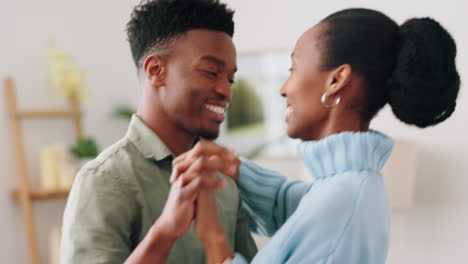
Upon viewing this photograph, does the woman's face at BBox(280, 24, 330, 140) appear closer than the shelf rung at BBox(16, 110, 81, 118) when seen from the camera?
Yes

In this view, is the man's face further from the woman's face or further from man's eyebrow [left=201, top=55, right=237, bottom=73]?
the woman's face

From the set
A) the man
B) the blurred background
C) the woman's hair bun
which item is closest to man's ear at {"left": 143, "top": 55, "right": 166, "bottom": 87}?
the man

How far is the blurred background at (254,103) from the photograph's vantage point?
2820 millimetres

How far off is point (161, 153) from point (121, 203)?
13 centimetres

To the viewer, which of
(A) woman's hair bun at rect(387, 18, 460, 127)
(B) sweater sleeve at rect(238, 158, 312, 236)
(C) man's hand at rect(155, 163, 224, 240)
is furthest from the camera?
(B) sweater sleeve at rect(238, 158, 312, 236)

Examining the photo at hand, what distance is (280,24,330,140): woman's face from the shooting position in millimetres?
999

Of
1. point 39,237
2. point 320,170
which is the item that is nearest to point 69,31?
point 39,237

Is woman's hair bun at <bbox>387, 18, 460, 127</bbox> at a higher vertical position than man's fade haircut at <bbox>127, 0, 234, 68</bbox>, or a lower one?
lower

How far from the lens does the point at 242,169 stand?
3.76 ft

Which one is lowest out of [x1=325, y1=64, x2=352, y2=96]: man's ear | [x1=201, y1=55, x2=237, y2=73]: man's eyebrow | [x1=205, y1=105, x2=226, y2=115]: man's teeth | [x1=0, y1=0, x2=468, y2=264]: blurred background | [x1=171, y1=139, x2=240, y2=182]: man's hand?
[x1=0, y1=0, x2=468, y2=264]: blurred background

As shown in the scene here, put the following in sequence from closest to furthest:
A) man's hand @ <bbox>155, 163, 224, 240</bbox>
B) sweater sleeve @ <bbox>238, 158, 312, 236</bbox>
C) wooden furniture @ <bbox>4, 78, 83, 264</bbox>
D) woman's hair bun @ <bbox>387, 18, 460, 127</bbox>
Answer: man's hand @ <bbox>155, 163, 224, 240</bbox>, woman's hair bun @ <bbox>387, 18, 460, 127</bbox>, sweater sleeve @ <bbox>238, 158, 312, 236</bbox>, wooden furniture @ <bbox>4, 78, 83, 264</bbox>

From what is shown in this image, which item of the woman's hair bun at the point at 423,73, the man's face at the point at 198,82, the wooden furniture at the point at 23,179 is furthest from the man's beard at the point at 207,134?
the wooden furniture at the point at 23,179

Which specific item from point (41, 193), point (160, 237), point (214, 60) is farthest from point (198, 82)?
point (41, 193)

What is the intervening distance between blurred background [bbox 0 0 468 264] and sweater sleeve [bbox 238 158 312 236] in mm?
1559
